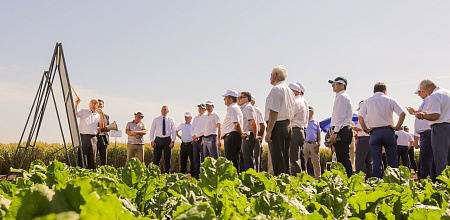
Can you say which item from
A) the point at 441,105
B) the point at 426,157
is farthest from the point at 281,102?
the point at 426,157

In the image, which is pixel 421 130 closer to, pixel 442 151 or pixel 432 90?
pixel 432 90

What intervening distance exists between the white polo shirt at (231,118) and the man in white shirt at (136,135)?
17.5 ft

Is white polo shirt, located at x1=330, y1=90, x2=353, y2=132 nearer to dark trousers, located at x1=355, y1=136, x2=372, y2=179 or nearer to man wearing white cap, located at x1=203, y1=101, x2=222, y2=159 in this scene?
dark trousers, located at x1=355, y1=136, x2=372, y2=179

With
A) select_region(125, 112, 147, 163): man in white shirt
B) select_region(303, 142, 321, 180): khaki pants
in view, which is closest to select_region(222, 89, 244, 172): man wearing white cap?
select_region(303, 142, 321, 180): khaki pants

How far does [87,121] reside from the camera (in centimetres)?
955

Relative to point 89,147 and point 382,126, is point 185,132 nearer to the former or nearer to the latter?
point 89,147

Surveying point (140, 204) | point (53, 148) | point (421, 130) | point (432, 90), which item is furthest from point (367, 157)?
point (53, 148)

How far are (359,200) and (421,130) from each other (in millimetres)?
7463

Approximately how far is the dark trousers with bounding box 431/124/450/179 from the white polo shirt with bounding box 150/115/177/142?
849 centimetres

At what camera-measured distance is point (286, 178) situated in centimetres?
198

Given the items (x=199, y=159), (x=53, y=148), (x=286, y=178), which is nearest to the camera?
(x=286, y=178)

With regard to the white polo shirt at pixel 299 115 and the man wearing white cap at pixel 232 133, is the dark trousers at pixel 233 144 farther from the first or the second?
the white polo shirt at pixel 299 115

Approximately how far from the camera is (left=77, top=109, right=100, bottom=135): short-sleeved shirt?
952 centimetres

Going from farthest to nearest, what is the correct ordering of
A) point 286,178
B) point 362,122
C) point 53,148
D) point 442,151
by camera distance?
point 53,148 → point 362,122 → point 442,151 → point 286,178
